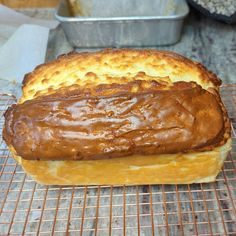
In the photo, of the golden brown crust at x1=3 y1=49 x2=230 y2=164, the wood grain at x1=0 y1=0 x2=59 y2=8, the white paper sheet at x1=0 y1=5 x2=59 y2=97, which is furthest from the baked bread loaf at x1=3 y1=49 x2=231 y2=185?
the wood grain at x1=0 y1=0 x2=59 y2=8

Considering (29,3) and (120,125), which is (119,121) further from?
(29,3)

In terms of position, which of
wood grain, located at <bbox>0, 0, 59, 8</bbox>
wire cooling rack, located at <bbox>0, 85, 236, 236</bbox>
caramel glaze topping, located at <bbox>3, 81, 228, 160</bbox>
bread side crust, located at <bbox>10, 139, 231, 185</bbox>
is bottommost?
wood grain, located at <bbox>0, 0, 59, 8</bbox>

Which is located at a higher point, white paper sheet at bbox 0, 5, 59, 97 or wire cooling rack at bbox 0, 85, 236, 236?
wire cooling rack at bbox 0, 85, 236, 236

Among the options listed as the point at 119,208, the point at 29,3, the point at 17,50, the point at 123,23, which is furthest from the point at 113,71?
the point at 29,3

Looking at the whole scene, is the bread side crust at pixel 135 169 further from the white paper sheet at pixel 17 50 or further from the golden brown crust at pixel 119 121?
the white paper sheet at pixel 17 50

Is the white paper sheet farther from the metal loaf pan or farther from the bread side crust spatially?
the bread side crust

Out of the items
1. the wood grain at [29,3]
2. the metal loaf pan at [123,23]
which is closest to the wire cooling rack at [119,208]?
the metal loaf pan at [123,23]
